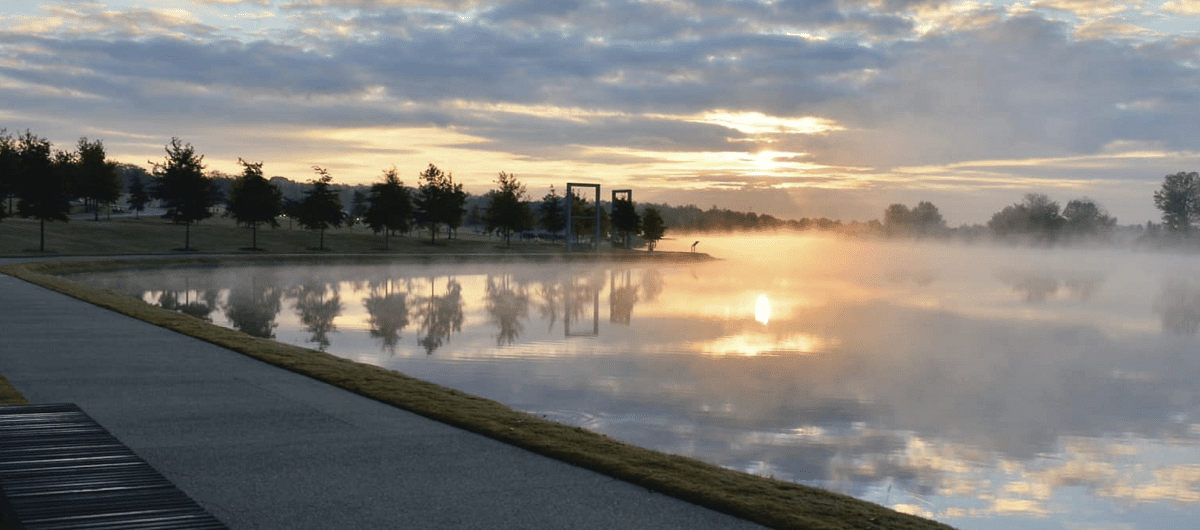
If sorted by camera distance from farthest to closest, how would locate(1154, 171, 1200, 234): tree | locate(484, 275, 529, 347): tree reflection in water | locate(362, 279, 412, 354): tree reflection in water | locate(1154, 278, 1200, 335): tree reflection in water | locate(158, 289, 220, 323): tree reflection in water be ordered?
locate(1154, 171, 1200, 234): tree
locate(1154, 278, 1200, 335): tree reflection in water
locate(158, 289, 220, 323): tree reflection in water
locate(484, 275, 529, 347): tree reflection in water
locate(362, 279, 412, 354): tree reflection in water

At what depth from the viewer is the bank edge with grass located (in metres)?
7.62

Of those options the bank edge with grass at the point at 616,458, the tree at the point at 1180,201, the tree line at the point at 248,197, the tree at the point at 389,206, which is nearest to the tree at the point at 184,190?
the tree line at the point at 248,197

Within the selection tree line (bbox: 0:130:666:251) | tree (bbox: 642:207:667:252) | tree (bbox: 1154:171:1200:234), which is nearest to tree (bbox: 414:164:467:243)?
tree line (bbox: 0:130:666:251)

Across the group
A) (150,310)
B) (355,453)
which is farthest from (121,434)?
(150,310)

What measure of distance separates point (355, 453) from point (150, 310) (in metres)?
16.6

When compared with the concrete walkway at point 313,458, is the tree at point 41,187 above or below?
above

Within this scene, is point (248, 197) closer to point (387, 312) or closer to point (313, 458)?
point (387, 312)

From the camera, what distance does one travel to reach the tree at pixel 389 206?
8538 cm

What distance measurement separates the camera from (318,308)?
3023 cm

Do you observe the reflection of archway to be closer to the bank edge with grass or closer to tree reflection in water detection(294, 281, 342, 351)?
tree reflection in water detection(294, 281, 342, 351)

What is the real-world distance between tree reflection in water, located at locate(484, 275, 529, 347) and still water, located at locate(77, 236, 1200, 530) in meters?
0.17

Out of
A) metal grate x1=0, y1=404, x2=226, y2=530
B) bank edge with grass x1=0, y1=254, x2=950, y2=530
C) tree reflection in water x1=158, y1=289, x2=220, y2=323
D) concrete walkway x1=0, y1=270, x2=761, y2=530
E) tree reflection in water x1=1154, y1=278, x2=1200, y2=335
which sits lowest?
tree reflection in water x1=1154, y1=278, x2=1200, y2=335

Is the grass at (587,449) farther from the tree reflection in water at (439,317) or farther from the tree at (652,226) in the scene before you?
the tree at (652,226)

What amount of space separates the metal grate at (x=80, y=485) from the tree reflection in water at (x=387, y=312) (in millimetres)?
12593
